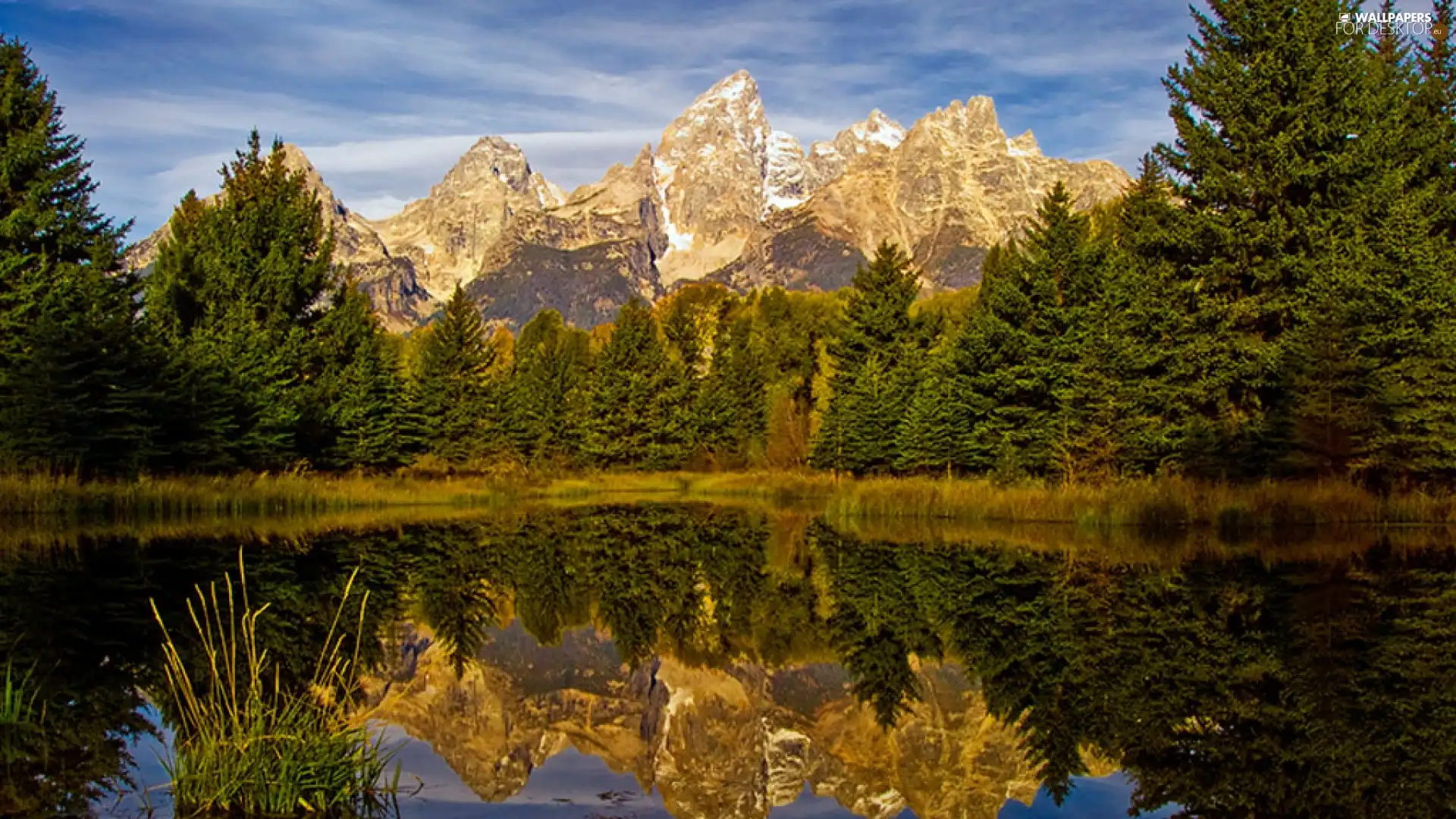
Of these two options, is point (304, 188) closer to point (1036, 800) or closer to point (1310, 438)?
point (1310, 438)

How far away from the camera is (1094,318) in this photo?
3328 centimetres

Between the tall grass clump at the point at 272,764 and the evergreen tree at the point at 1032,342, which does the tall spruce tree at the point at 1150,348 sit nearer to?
the evergreen tree at the point at 1032,342

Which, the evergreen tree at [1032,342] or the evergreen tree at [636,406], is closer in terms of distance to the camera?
the evergreen tree at [1032,342]

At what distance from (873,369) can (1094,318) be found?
47.6 feet

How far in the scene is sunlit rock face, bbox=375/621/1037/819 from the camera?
19.5ft

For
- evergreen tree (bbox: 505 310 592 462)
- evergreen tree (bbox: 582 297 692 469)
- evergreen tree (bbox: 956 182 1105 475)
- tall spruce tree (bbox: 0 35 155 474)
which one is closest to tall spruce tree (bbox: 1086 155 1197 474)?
evergreen tree (bbox: 956 182 1105 475)

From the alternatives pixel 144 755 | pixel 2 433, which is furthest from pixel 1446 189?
pixel 2 433

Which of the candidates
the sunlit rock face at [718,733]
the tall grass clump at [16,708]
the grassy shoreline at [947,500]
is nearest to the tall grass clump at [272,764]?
the sunlit rock face at [718,733]

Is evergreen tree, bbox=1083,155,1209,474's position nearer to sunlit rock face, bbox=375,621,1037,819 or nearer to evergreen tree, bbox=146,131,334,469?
sunlit rock face, bbox=375,621,1037,819

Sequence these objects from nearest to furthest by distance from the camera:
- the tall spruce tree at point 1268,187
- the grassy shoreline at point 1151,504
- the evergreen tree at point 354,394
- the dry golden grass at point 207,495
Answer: the grassy shoreline at point 1151,504 → the dry golden grass at point 207,495 → the tall spruce tree at point 1268,187 → the evergreen tree at point 354,394

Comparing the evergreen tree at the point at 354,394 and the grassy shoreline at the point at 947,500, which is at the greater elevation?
the evergreen tree at the point at 354,394

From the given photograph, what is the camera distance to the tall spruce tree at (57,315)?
85.9 ft

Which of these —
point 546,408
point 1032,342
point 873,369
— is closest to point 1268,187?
point 1032,342

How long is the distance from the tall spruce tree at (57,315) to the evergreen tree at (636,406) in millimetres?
32682
